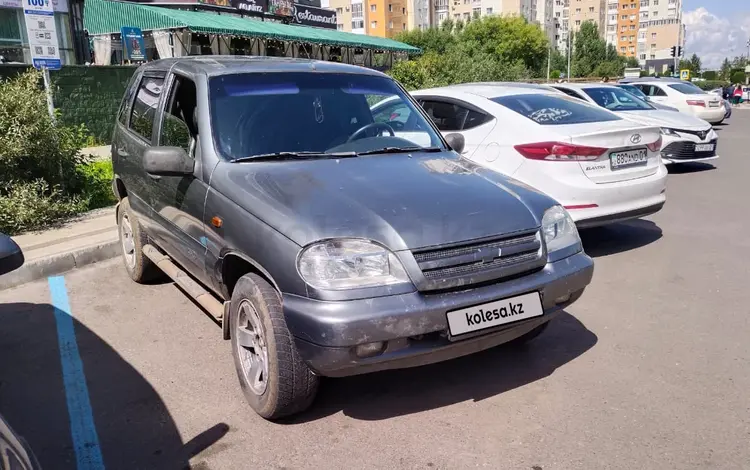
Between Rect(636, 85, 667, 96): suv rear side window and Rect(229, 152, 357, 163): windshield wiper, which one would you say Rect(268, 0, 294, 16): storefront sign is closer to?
Rect(636, 85, 667, 96): suv rear side window

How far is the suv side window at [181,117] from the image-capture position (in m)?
4.02

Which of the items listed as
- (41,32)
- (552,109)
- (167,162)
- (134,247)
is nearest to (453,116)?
(552,109)

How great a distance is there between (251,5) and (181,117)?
32213mm

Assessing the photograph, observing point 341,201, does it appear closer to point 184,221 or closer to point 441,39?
point 184,221

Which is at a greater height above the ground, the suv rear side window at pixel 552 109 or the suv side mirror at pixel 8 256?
the suv rear side window at pixel 552 109

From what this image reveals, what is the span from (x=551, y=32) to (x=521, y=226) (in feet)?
432

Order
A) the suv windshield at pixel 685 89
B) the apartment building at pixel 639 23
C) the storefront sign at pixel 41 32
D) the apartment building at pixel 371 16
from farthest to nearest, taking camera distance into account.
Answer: the apartment building at pixel 639 23
the apartment building at pixel 371 16
the suv windshield at pixel 685 89
the storefront sign at pixel 41 32

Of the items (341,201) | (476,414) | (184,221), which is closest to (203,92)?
(184,221)

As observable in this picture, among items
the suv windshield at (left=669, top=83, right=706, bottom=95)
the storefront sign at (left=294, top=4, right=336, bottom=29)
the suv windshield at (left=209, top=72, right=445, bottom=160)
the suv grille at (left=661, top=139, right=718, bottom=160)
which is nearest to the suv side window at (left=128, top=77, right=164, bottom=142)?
the suv windshield at (left=209, top=72, right=445, bottom=160)

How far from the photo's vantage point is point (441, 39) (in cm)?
6862

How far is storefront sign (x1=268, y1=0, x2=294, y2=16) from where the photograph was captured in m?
35.4

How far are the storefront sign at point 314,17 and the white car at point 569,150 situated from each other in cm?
3440

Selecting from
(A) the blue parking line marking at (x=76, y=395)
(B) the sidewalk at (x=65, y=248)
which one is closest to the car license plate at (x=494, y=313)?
(A) the blue parking line marking at (x=76, y=395)

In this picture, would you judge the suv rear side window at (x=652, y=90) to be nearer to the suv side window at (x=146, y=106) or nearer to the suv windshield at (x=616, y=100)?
the suv windshield at (x=616, y=100)
